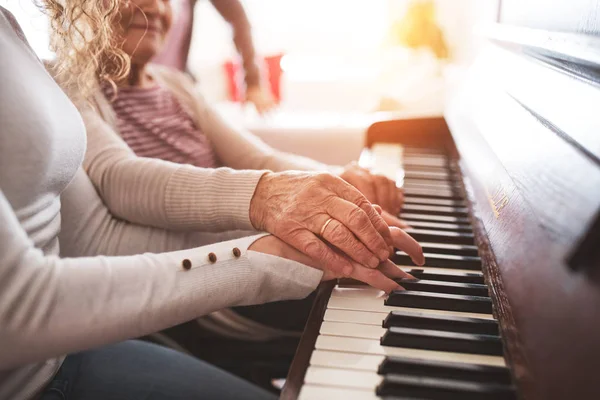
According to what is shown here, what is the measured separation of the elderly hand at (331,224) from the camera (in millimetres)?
677

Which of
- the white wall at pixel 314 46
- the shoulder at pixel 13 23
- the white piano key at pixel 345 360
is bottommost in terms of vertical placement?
the white wall at pixel 314 46

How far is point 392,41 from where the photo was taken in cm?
251

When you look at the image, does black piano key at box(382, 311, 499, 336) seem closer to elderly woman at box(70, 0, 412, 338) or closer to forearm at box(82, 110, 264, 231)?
elderly woman at box(70, 0, 412, 338)

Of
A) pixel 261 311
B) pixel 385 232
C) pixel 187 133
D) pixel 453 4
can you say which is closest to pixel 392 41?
pixel 453 4

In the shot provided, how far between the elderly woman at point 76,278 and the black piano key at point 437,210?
0.26 meters

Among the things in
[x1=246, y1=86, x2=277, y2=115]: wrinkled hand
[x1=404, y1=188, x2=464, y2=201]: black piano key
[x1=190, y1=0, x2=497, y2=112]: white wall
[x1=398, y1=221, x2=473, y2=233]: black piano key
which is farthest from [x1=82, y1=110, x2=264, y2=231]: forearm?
[x1=190, y1=0, x2=497, y2=112]: white wall

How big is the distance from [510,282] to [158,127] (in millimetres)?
859

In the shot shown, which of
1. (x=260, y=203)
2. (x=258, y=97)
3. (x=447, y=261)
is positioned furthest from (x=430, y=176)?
(x=258, y=97)

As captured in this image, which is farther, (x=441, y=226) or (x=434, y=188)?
(x=434, y=188)

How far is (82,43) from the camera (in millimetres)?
936

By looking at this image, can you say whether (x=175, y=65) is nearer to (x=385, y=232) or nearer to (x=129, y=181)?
(x=129, y=181)

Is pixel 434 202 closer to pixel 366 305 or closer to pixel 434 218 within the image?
pixel 434 218

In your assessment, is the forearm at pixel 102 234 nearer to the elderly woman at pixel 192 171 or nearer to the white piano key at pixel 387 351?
the elderly woman at pixel 192 171

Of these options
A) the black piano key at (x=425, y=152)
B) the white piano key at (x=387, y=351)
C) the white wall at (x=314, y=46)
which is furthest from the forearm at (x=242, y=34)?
the white piano key at (x=387, y=351)
